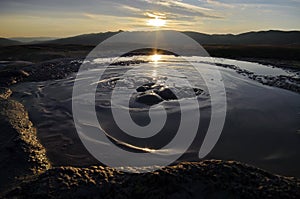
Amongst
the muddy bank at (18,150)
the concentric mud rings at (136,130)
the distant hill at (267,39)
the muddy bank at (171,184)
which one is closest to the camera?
the muddy bank at (171,184)

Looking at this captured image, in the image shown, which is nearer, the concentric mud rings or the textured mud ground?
the textured mud ground

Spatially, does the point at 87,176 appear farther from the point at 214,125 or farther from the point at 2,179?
the point at 214,125

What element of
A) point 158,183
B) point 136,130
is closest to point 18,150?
point 136,130

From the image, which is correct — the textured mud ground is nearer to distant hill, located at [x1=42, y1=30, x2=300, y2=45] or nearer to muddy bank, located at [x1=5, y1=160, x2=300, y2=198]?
muddy bank, located at [x1=5, y1=160, x2=300, y2=198]

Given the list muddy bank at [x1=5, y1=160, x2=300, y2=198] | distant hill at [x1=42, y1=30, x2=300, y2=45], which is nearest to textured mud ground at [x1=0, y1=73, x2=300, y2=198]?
muddy bank at [x1=5, y1=160, x2=300, y2=198]

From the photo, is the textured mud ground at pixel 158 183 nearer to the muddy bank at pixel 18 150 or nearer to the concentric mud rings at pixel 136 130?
the muddy bank at pixel 18 150

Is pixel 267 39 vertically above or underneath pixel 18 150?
above

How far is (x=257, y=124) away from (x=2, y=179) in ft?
24.9

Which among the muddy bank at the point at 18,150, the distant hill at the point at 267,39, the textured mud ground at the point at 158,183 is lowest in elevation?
the muddy bank at the point at 18,150

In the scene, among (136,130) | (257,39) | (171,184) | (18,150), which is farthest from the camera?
(257,39)

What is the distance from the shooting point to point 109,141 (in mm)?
7207

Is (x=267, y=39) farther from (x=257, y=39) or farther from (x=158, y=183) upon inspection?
(x=158, y=183)

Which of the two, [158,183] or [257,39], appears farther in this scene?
[257,39]

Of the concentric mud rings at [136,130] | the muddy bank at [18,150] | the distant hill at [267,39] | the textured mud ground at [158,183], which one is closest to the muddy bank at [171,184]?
the textured mud ground at [158,183]
